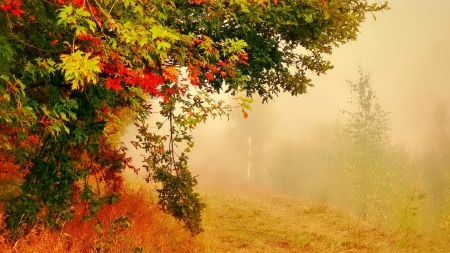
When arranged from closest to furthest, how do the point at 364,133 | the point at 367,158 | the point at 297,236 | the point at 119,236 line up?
the point at 119,236, the point at 297,236, the point at 367,158, the point at 364,133

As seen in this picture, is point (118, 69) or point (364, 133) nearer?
point (118, 69)

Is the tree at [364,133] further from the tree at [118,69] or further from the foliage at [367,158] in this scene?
the tree at [118,69]

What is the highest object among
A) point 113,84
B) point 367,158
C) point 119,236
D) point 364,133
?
point 364,133

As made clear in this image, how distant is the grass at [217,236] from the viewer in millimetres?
5047

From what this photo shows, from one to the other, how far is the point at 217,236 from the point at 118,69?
5.25 meters

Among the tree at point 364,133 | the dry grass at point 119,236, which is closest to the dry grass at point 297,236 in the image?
the dry grass at point 119,236

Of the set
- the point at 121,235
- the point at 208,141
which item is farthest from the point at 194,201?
the point at 208,141

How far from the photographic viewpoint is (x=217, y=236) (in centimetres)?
786

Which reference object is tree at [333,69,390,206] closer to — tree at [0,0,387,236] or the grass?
the grass

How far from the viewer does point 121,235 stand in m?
5.31

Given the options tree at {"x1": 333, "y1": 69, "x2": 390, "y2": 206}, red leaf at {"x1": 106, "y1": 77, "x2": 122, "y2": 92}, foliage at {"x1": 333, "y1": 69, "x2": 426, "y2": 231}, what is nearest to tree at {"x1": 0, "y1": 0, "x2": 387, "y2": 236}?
red leaf at {"x1": 106, "y1": 77, "x2": 122, "y2": 92}

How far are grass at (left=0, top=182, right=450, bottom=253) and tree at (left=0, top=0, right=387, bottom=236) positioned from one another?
1.36ft

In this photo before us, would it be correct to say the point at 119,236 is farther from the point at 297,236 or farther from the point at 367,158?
the point at 367,158

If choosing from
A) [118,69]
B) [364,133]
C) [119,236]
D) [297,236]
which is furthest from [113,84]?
[364,133]
